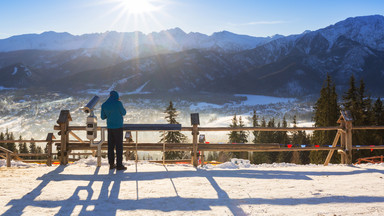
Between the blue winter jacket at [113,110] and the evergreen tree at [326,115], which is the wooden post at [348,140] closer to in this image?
the blue winter jacket at [113,110]

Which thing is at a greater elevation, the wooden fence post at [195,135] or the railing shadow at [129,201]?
the wooden fence post at [195,135]

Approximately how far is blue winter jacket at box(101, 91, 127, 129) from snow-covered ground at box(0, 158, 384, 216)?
4.23 feet

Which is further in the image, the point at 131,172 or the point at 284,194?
the point at 131,172

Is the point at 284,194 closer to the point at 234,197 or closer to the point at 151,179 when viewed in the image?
the point at 234,197

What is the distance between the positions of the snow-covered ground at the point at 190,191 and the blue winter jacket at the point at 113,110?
1.29 metres

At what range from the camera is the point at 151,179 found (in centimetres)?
752

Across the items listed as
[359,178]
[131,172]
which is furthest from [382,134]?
[131,172]

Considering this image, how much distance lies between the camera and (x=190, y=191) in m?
6.54

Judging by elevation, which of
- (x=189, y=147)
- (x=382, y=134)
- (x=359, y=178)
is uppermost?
(x=189, y=147)

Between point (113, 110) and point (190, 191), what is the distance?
9.99ft

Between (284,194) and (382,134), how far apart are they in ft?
136

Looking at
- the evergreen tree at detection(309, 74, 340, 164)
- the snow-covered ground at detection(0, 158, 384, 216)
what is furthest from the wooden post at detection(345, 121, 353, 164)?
the evergreen tree at detection(309, 74, 340, 164)

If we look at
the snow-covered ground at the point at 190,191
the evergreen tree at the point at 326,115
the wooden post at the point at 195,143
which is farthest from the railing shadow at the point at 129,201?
the evergreen tree at the point at 326,115

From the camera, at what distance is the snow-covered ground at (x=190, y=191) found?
5469 millimetres
